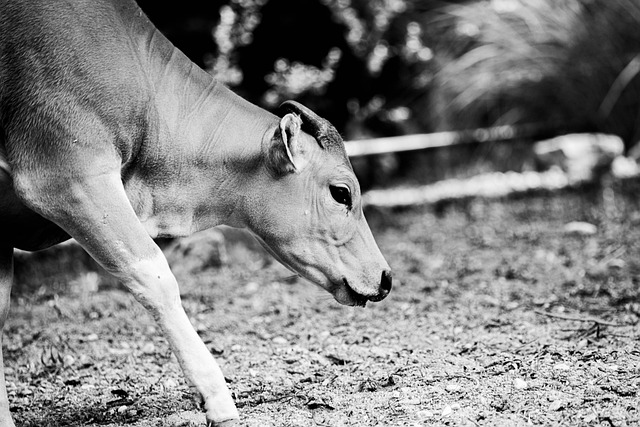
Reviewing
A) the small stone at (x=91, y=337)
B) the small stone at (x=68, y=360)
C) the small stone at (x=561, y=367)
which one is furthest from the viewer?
the small stone at (x=91, y=337)

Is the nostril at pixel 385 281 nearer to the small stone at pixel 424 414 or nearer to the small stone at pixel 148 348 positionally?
the small stone at pixel 424 414

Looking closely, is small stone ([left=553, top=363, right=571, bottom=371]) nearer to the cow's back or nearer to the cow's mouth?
the cow's mouth

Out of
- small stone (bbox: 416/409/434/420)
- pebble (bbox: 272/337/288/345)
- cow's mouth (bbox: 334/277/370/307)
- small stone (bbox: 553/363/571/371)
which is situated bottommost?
pebble (bbox: 272/337/288/345)

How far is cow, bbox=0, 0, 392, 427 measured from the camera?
9.23ft

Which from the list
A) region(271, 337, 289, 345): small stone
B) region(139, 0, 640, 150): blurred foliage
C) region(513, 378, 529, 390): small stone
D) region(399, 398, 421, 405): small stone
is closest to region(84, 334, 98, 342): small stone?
region(271, 337, 289, 345): small stone

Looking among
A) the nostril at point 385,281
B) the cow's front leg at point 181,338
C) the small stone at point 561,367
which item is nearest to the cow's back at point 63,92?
the cow's front leg at point 181,338

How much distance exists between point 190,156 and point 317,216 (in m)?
0.52

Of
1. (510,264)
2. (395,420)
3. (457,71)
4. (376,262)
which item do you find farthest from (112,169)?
(457,71)

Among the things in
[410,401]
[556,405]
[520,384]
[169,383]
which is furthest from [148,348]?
[556,405]

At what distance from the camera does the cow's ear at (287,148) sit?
119 inches

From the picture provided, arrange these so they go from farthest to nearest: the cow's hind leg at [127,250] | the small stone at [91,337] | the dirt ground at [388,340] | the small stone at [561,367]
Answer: the small stone at [91,337] → the small stone at [561,367] → the dirt ground at [388,340] → the cow's hind leg at [127,250]

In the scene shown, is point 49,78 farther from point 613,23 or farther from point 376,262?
point 613,23

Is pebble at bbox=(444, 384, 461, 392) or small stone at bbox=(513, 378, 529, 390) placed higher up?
small stone at bbox=(513, 378, 529, 390)

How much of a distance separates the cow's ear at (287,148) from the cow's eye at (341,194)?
0.48 ft
